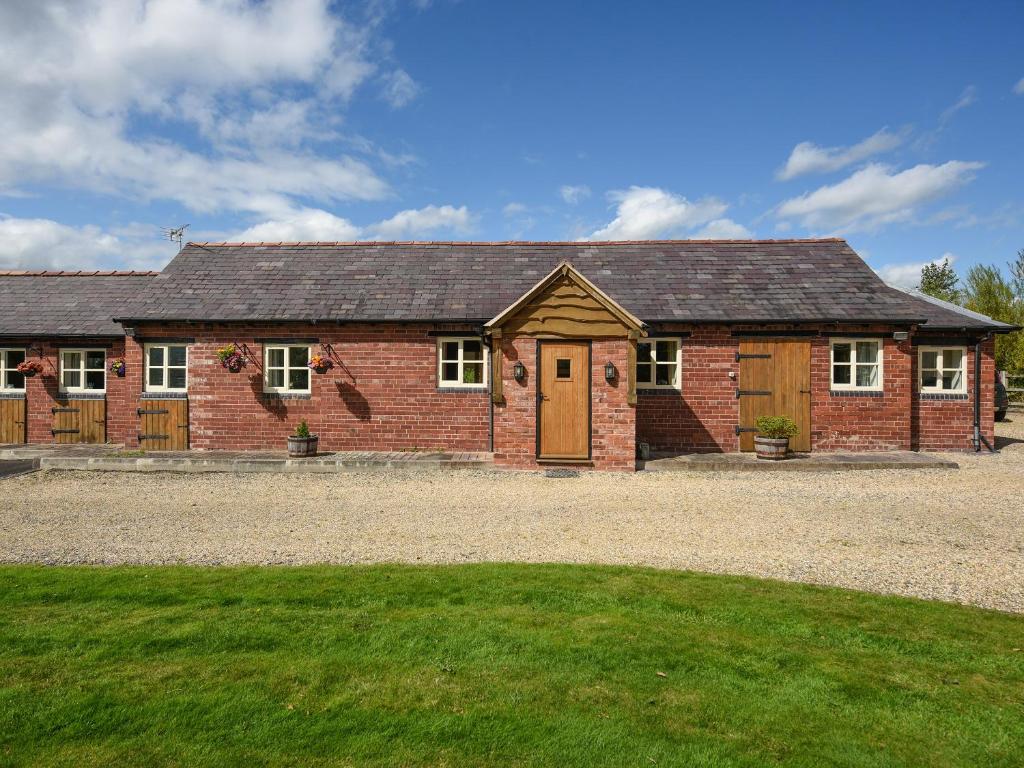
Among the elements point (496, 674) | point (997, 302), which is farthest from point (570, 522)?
point (997, 302)

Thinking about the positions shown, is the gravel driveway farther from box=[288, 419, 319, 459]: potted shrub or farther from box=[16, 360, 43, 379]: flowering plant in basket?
box=[16, 360, 43, 379]: flowering plant in basket

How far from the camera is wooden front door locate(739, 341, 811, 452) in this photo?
13836 millimetres

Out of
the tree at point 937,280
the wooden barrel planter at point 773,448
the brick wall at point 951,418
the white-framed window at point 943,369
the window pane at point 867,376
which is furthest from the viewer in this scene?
the tree at point 937,280

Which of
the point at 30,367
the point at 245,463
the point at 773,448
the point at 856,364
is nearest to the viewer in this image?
the point at 245,463

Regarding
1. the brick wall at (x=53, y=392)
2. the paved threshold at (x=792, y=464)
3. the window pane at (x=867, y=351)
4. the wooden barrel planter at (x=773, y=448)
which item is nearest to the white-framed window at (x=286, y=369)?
the brick wall at (x=53, y=392)

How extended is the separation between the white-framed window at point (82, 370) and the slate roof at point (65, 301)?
65 cm

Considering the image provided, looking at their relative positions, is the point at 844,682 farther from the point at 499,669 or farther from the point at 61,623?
the point at 61,623

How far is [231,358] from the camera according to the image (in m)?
13.7

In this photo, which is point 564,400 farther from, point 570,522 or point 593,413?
point 570,522

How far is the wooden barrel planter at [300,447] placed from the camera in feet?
42.8

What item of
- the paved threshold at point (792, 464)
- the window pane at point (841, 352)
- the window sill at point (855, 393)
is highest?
the window pane at point (841, 352)

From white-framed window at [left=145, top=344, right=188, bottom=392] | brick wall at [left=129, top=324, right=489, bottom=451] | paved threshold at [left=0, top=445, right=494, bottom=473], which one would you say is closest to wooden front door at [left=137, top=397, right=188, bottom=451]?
brick wall at [left=129, top=324, right=489, bottom=451]

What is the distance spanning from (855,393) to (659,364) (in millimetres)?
4669

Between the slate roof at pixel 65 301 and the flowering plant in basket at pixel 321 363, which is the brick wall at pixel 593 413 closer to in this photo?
the flowering plant in basket at pixel 321 363
